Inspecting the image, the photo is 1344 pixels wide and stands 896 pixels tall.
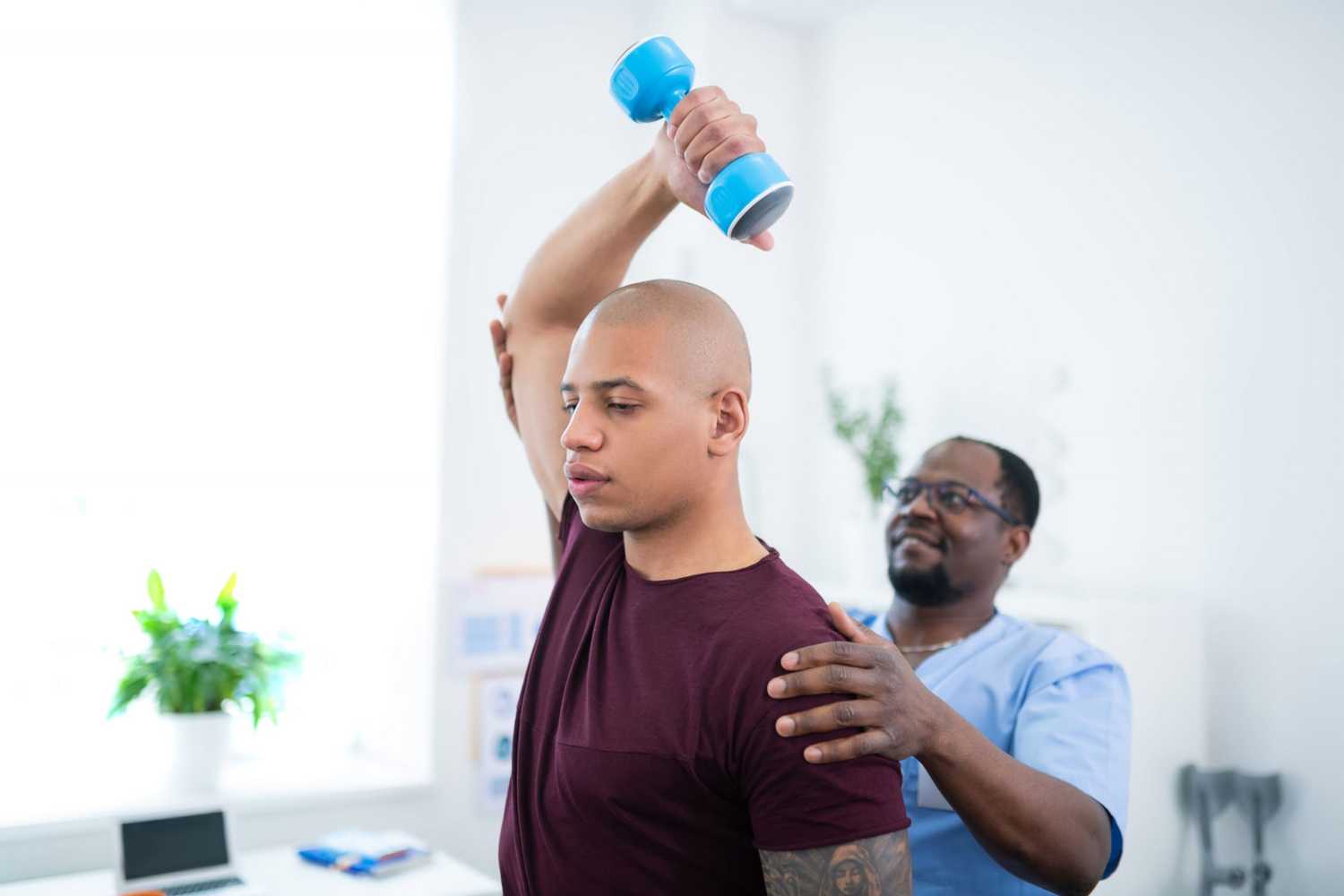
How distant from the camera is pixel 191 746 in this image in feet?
7.46

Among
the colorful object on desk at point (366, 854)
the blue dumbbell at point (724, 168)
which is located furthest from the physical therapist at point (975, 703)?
the colorful object on desk at point (366, 854)

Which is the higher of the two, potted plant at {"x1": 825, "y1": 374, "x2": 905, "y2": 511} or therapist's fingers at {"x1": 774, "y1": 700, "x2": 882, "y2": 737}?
potted plant at {"x1": 825, "y1": 374, "x2": 905, "y2": 511}

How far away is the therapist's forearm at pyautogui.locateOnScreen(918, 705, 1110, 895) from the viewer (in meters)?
1.07

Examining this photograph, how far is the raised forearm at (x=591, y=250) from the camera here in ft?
4.18

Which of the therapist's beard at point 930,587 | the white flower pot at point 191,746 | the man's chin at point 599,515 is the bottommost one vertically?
the white flower pot at point 191,746

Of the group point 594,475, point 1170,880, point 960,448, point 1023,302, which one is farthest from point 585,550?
point 1023,302

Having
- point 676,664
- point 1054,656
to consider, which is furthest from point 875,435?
point 676,664

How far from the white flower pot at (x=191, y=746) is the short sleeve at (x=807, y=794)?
1730 millimetres

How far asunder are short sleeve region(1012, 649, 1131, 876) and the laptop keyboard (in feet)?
4.70

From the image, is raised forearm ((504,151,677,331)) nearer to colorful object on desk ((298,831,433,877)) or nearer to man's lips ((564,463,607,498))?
man's lips ((564,463,607,498))

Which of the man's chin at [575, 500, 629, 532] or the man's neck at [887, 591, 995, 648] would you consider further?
the man's neck at [887, 591, 995, 648]

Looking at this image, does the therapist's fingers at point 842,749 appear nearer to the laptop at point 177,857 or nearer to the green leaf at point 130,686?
the laptop at point 177,857

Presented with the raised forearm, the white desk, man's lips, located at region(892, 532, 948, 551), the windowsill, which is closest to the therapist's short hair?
man's lips, located at region(892, 532, 948, 551)

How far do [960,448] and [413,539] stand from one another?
4.95 feet
